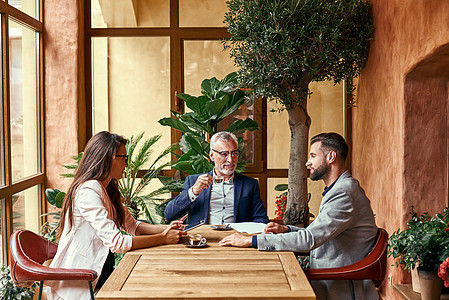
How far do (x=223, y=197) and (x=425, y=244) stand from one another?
1425 mm

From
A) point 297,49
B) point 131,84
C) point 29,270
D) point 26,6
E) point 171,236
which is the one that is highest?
point 26,6

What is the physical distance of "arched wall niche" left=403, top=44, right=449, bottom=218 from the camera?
404 cm

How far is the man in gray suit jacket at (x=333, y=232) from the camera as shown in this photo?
2.80 meters

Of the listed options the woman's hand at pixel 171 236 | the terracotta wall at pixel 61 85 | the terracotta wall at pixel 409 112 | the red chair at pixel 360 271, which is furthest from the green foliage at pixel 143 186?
the red chair at pixel 360 271

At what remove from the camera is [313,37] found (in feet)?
15.1

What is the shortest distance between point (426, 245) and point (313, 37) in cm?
197

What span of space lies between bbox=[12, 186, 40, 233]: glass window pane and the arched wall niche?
319cm

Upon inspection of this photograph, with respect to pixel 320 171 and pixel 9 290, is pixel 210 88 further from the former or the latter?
pixel 9 290

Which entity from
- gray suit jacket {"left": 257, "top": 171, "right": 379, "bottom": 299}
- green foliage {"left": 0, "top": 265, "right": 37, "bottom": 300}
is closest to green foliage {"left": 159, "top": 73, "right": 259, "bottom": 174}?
green foliage {"left": 0, "top": 265, "right": 37, "bottom": 300}

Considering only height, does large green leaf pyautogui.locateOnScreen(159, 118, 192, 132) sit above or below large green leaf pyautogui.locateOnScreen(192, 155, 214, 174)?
above

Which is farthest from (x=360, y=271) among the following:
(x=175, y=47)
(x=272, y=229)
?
(x=175, y=47)

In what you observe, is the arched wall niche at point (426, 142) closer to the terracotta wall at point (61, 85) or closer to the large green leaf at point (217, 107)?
the large green leaf at point (217, 107)

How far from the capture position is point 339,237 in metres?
2.93

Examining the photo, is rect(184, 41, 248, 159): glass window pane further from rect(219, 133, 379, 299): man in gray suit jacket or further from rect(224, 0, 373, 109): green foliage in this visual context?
rect(219, 133, 379, 299): man in gray suit jacket
